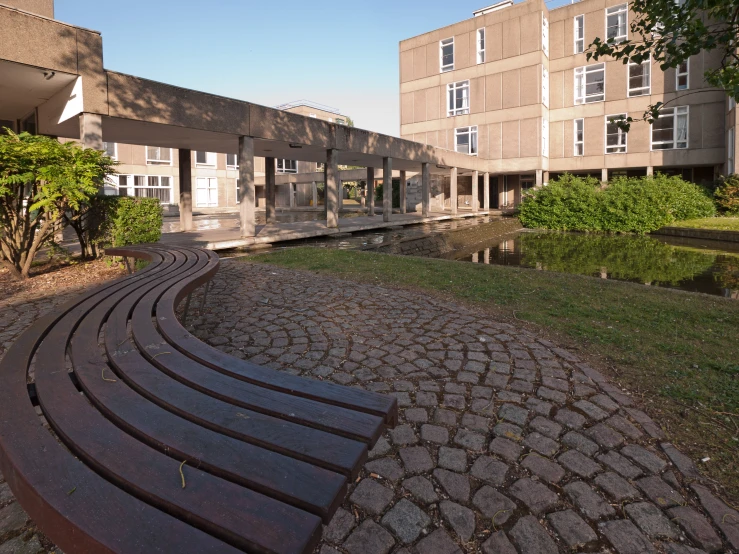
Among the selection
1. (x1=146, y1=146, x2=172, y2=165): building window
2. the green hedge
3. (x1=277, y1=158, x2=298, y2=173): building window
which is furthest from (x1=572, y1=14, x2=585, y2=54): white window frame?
(x1=146, y1=146, x2=172, y2=165): building window

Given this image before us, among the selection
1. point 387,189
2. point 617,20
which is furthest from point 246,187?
point 617,20

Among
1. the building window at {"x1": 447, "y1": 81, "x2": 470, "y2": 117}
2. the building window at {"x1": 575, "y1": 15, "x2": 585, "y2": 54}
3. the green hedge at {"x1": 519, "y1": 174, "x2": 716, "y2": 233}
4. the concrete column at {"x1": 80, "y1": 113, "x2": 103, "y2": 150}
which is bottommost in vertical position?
the green hedge at {"x1": 519, "y1": 174, "x2": 716, "y2": 233}

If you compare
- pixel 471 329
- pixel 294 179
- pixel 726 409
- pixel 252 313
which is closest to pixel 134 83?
pixel 252 313

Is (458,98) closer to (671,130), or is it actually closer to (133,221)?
(671,130)

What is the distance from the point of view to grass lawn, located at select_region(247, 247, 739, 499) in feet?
9.49

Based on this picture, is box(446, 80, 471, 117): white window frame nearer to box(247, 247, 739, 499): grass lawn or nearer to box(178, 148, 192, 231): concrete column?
box(178, 148, 192, 231): concrete column

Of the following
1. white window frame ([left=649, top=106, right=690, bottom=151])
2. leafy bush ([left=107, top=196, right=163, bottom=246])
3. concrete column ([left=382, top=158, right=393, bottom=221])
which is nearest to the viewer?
leafy bush ([left=107, top=196, right=163, bottom=246])

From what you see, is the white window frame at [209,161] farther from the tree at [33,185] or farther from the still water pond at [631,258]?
the tree at [33,185]

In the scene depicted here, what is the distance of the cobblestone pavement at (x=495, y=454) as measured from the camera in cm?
200

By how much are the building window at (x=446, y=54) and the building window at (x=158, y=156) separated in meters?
22.5

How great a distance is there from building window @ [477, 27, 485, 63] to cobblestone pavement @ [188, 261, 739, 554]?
32676 mm

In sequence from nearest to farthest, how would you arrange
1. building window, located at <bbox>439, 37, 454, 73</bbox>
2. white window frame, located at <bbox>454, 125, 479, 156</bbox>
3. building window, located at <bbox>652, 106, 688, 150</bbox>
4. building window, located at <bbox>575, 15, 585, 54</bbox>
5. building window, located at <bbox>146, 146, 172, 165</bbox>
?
1. building window, located at <bbox>652, 106, 688, 150</bbox>
2. building window, located at <bbox>575, 15, 585, 54</bbox>
3. white window frame, located at <bbox>454, 125, 479, 156</bbox>
4. building window, located at <bbox>439, 37, 454, 73</bbox>
5. building window, located at <bbox>146, 146, 172, 165</bbox>

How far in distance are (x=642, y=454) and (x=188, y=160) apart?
16.4m

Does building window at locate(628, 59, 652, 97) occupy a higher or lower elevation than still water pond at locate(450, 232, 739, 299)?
higher
